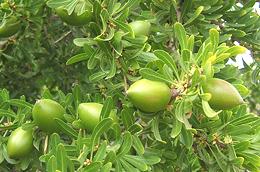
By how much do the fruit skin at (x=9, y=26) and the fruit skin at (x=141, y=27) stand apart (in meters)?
0.65

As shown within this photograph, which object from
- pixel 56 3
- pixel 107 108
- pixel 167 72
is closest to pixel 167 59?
pixel 167 72

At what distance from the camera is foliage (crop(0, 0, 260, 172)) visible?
1.84 meters

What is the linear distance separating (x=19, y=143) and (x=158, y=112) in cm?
62

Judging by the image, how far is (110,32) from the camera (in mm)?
2094

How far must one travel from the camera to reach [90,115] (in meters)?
2.01

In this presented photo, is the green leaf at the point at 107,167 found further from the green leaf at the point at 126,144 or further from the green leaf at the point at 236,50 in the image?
the green leaf at the point at 236,50

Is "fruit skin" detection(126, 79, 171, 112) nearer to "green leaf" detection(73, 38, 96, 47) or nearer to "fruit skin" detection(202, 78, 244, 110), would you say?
"fruit skin" detection(202, 78, 244, 110)

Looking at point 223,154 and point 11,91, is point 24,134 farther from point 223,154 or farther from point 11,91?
point 11,91

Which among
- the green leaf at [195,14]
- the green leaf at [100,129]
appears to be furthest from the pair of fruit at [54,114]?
the green leaf at [195,14]

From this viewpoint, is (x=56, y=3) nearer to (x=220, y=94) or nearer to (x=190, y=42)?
(x=190, y=42)

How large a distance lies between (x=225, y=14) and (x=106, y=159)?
1167 mm

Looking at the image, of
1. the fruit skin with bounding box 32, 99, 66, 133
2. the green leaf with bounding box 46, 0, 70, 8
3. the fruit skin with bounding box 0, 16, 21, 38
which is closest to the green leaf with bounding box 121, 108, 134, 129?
the fruit skin with bounding box 32, 99, 66, 133

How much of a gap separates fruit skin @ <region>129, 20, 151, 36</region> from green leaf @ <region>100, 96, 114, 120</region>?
1.28 ft

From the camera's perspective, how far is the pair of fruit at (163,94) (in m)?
1.80
